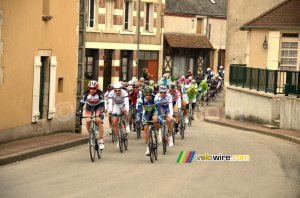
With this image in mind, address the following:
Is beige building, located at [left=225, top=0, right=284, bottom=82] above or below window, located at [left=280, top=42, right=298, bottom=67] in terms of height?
above

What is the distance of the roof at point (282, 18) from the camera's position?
109ft

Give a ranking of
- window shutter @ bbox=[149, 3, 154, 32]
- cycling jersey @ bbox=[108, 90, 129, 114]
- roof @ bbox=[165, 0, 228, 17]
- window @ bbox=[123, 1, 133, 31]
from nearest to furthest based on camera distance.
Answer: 1. cycling jersey @ bbox=[108, 90, 129, 114]
2. window @ bbox=[123, 1, 133, 31]
3. window shutter @ bbox=[149, 3, 154, 32]
4. roof @ bbox=[165, 0, 228, 17]

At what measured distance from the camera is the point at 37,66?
829 inches

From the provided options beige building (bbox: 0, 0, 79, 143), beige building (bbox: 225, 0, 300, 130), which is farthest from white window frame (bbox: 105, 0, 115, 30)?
beige building (bbox: 0, 0, 79, 143)

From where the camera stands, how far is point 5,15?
1870cm

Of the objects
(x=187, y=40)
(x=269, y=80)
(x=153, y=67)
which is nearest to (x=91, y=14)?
(x=153, y=67)

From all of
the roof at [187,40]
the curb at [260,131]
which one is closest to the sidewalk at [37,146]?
the curb at [260,131]

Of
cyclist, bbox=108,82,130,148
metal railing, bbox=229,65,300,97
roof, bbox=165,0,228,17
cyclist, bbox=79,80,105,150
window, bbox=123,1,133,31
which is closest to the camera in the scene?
cyclist, bbox=79,80,105,150

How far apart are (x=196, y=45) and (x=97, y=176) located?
46.0 meters

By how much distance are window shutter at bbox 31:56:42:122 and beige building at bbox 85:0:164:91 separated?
25.6 metres

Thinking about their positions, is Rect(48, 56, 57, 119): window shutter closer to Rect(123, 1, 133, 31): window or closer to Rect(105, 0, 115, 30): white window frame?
Rect(105, 0, 115, 30): white window frame

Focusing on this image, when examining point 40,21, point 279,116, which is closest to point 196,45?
point 279,116

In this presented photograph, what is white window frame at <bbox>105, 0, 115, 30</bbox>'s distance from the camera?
4866 centimetres

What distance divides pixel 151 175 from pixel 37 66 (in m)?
6.94
